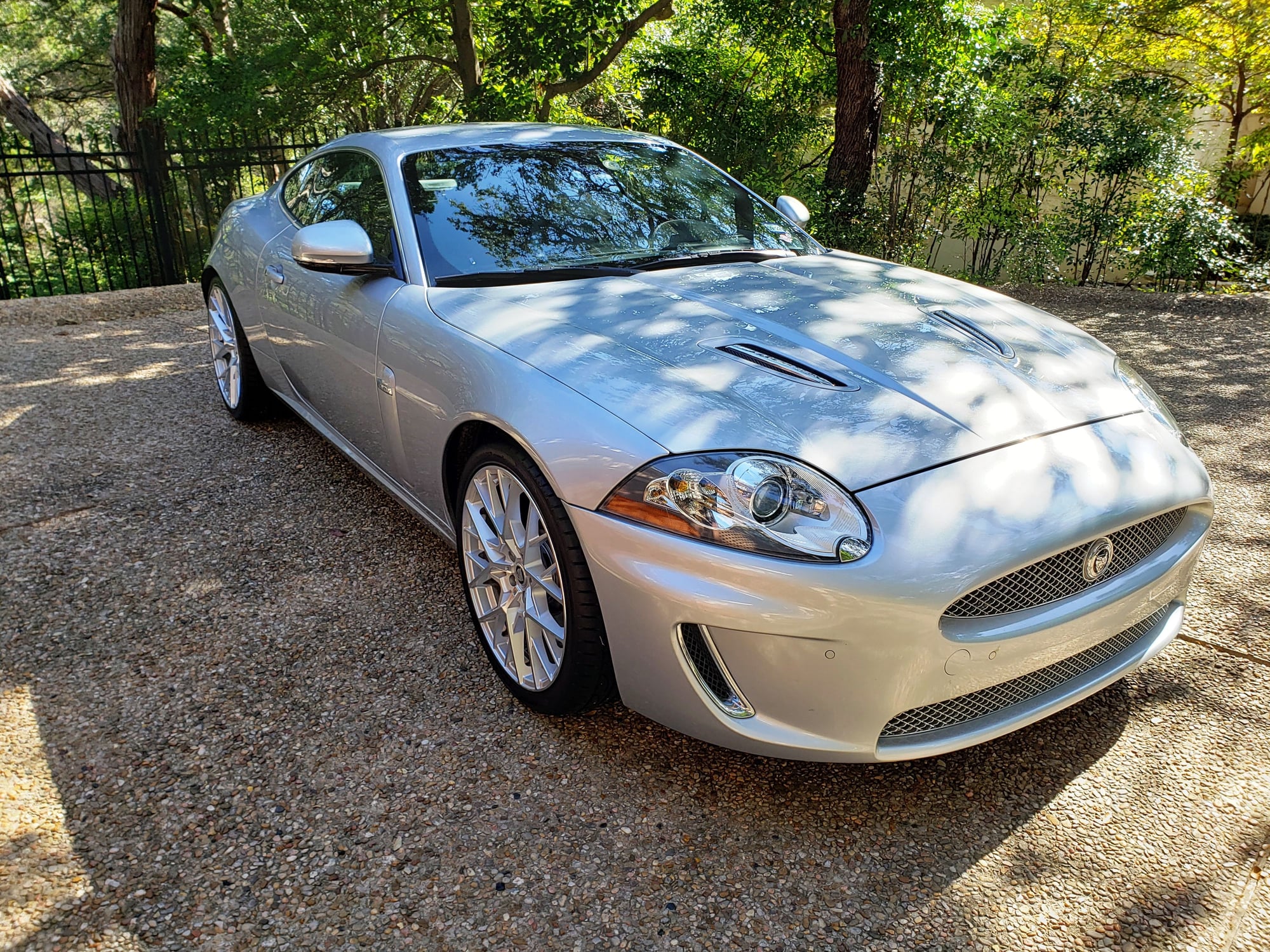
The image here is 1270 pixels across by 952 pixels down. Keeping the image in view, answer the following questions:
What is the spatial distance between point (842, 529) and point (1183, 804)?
1.17 metres

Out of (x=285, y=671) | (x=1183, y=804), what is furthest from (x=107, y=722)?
(x=1183, y=804)

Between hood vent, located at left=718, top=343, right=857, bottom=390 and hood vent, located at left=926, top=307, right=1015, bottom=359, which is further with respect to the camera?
hood vent, located at left=926, top=307, right=1015, bottom=359

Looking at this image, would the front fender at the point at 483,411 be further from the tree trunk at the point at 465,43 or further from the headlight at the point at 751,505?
the tree trunk at the point at 465,43

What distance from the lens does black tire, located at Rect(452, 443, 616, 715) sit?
225cm

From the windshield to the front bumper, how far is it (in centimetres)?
133

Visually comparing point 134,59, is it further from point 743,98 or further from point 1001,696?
point 1001,696

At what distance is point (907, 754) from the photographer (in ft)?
6.79


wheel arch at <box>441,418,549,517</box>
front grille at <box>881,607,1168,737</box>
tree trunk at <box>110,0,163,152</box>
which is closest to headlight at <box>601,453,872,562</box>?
wheel arch at <box>441,418,549,517</box>

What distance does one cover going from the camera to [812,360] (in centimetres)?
249

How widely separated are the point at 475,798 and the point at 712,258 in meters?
2.05

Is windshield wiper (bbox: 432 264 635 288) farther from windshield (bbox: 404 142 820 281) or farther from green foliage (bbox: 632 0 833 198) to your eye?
green foliage (bbox: 632 0 833 198)

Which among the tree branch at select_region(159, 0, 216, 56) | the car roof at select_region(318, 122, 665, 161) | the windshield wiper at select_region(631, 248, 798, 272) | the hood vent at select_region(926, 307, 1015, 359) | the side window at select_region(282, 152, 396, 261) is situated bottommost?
the hood vent at select_region(926, 307, 1015, 359)

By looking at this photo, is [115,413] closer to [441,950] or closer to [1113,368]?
[441,950]

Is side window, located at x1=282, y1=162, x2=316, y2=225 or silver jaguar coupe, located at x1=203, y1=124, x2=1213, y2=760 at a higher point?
side window, located at x1=282, y1=162, x2=316, y2=225
